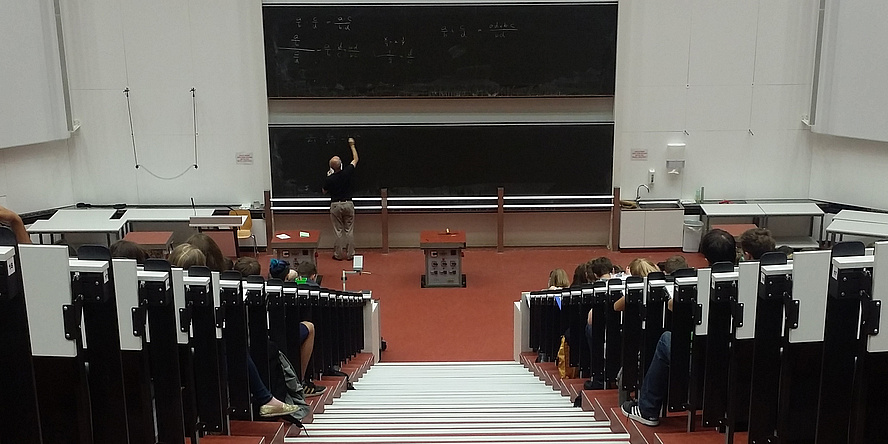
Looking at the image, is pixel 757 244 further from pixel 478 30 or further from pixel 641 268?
pixel 478 30

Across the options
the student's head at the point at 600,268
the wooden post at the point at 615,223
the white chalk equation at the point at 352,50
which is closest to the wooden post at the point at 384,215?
the white chalk equation at the point at 352,50

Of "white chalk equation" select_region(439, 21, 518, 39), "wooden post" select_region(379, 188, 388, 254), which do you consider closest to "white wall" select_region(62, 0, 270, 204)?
"wooden post" select_region(379, 188, 388, 254)

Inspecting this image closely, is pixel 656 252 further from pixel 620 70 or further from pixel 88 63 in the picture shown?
pixel 88 63

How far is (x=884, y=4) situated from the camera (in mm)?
10656

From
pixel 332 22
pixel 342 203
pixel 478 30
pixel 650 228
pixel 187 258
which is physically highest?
pixel 332 22

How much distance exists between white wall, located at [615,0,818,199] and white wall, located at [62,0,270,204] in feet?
19.6

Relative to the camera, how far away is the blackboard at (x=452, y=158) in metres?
12.0

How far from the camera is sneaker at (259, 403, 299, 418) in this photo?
3895mm

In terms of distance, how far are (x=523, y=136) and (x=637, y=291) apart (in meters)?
8.21

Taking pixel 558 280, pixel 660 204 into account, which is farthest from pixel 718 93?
pixel 558 280

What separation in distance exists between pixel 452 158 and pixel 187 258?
847 cm

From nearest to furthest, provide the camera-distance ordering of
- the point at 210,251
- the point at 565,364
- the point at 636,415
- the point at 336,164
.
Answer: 1. the point at 636,415
2. the point at 210,251
3. the point at 565,364
4. the point at 336,164

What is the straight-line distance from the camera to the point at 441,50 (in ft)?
38.6

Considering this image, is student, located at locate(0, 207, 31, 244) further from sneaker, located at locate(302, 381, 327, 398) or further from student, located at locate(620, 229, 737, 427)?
student, located at locate(620, 229, 737, 427)
